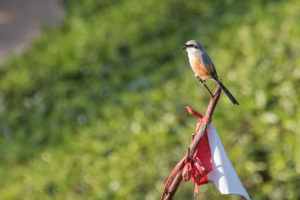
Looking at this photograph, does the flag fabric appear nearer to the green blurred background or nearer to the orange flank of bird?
the orange flank of bird

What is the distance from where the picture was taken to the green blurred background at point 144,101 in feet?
10.7

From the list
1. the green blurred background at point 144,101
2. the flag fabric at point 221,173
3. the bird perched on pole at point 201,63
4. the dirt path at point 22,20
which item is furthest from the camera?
the dirt path at point 22,20

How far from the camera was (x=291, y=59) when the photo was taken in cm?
381

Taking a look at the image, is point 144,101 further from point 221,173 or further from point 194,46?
point 221,173

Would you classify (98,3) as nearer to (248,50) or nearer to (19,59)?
(19,59)

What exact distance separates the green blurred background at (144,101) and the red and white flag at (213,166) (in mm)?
1727

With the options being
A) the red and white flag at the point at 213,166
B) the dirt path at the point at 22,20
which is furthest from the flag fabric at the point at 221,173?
the dirt path at the point at 22,20

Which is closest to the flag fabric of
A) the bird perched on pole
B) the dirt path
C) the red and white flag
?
the red and white flag

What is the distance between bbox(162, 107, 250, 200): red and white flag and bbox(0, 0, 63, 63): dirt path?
5.44 metres

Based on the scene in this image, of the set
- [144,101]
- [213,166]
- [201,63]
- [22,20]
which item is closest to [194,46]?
[201,63]

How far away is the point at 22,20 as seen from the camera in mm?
7305

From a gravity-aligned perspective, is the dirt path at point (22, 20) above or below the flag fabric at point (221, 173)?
above

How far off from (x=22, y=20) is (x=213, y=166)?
6.57m

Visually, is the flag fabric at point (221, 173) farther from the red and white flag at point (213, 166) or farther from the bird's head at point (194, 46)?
the bird's head at point (194, 46)
